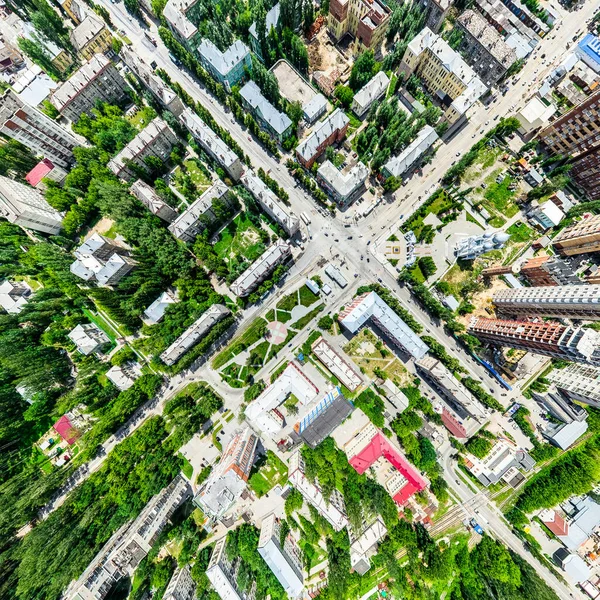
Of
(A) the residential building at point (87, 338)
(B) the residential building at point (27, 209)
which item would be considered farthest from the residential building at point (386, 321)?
(B) the residential building at point (27, 209)

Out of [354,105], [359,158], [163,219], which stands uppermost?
[163,219]

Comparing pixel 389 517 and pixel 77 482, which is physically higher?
pixel 77 482

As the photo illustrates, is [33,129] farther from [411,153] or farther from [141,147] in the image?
[411,153]

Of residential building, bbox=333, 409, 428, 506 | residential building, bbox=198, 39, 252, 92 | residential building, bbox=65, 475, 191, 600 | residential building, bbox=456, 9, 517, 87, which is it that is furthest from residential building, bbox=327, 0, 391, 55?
residential building, bbox=65, 475, 191, 600

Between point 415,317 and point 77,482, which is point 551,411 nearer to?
point 415,317

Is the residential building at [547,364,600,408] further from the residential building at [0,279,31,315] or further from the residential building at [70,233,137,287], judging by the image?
the residential building at [0,279,31,315]

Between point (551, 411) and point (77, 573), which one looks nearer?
point (77, 573)

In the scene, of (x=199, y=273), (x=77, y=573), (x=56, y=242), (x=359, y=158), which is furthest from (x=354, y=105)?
(x=77, y=573)
